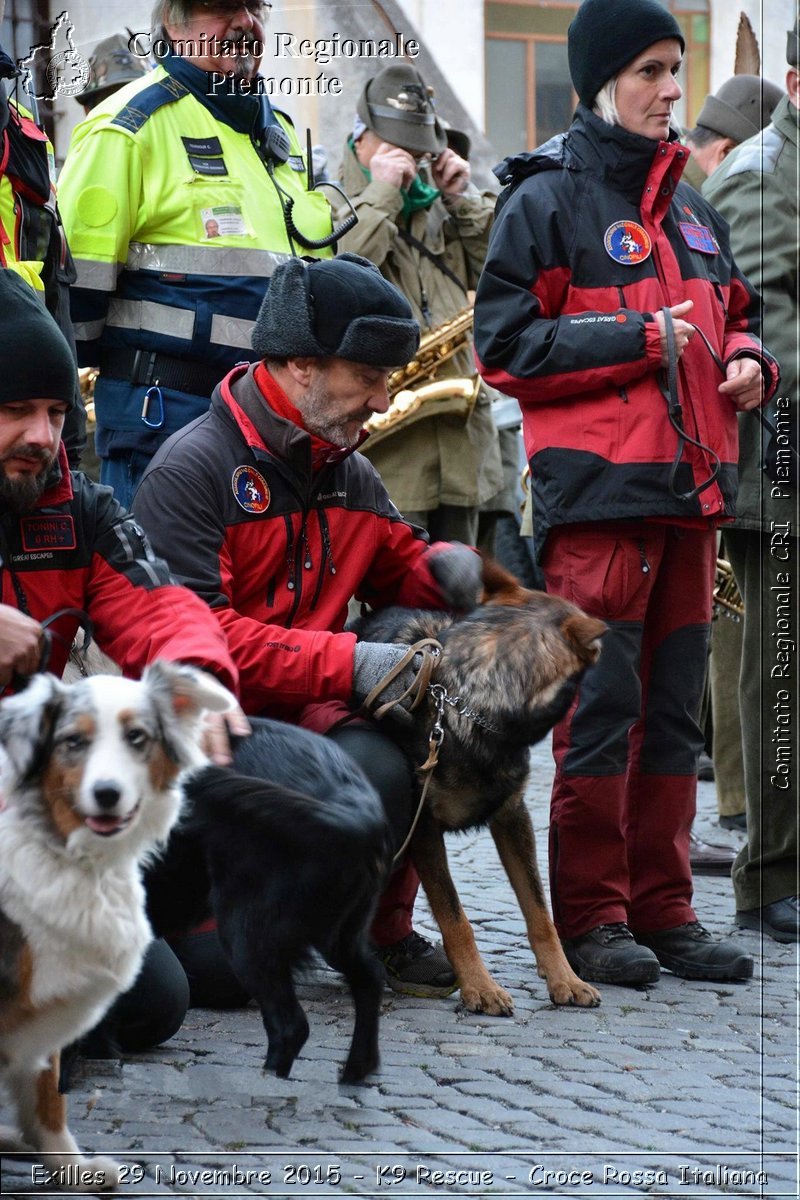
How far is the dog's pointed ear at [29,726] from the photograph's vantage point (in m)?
2.58

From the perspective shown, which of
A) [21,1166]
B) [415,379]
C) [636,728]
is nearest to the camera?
[21,1166]

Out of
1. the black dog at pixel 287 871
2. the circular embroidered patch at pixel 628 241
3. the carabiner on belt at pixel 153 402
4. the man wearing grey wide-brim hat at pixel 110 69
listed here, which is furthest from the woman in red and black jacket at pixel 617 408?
the man wearing grey wide-brim hat at pixel 110 69

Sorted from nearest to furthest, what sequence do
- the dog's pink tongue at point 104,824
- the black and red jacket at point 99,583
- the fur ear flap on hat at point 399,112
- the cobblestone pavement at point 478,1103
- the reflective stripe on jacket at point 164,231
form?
the dog's pink tongue at point 104,824
the cobblestone pavement at point 478,1103
the black and red jacket at point 99,583
the reflective stripe on jacket at point 164,231
the fur ear flap on hat at point 399,112

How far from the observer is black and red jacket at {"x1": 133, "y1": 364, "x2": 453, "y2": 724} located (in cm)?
397

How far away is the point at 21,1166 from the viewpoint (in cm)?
280

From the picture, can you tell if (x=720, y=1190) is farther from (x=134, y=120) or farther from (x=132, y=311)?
(x=134, y=120)

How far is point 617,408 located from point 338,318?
907 mm

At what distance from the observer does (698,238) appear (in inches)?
183

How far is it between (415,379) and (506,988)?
3420mm

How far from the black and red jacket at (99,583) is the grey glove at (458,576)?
104 centimetres

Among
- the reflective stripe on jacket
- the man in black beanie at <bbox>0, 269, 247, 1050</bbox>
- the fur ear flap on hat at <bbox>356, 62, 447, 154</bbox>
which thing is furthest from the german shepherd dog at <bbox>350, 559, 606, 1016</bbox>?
the fur ear flap on hat at <bbox>356, 62, 447, 154</bbox>

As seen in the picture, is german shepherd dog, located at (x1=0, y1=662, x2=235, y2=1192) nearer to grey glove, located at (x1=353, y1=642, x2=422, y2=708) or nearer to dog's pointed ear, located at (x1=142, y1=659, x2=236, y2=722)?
dog's pointed ear, located at (x1=142, y1=659, x2=236, y2=722)

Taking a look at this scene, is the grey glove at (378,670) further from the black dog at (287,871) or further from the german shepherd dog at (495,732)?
the black dog at (287,871)

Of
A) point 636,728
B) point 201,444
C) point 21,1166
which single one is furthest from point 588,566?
point 21,1166
